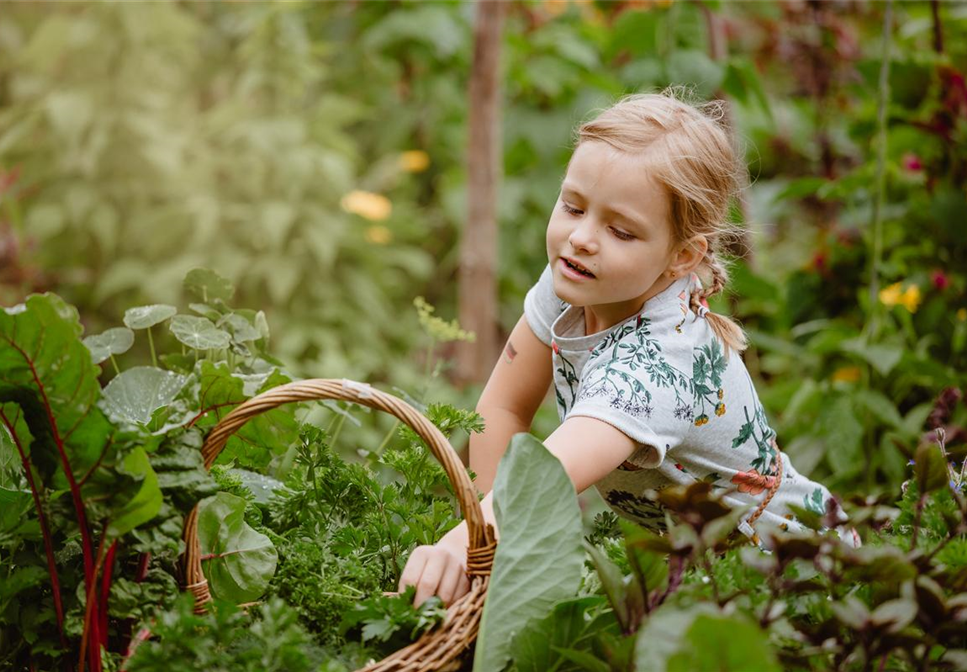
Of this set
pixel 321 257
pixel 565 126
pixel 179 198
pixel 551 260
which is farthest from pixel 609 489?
pixel 179 198

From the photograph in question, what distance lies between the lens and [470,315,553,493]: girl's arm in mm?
1428

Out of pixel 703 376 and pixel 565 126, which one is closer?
pixel 703 376

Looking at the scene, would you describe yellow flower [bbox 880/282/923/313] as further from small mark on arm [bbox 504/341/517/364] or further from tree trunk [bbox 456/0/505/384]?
small mark on arm [bbox 504/341/517/364]

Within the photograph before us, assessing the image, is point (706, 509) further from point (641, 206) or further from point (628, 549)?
point (641, 206)

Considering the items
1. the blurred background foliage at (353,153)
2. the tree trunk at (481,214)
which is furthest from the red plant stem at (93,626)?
the tree trunk at (481,214)

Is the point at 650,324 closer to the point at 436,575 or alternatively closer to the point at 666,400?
the point at 666,400

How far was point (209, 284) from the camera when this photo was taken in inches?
50.8

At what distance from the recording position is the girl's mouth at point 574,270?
46.9 inches

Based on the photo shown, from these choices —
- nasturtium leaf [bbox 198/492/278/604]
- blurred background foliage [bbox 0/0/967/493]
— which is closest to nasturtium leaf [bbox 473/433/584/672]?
nasturtium leaf [bbox 198/492/278/604]

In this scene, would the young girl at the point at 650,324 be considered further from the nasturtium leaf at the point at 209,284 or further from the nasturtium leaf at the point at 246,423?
the nasturtium leaf at the point at 209,284

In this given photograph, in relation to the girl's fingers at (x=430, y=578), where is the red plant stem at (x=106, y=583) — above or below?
above

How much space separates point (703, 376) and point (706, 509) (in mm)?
425

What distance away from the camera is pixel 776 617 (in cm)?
79

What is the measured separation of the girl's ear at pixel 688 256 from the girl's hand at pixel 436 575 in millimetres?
505
